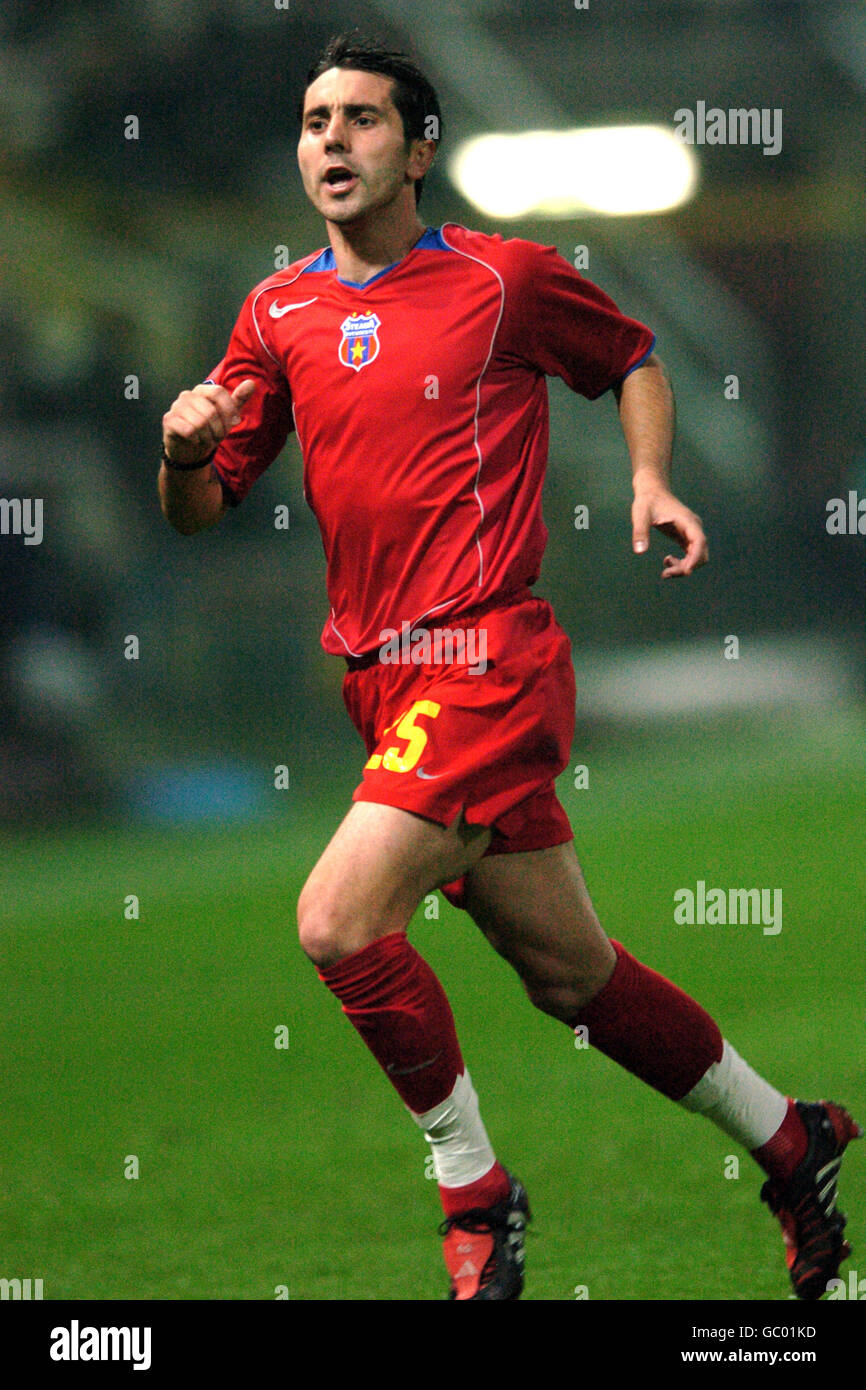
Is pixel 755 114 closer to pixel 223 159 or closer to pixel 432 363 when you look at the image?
pixel 223 159

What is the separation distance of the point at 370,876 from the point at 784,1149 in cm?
101

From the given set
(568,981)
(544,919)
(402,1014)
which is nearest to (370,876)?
(402,1014)

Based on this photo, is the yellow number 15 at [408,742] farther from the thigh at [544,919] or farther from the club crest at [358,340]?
the club crest at [358,340]

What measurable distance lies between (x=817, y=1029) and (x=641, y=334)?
305 centimetres

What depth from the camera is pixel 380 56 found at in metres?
3.21

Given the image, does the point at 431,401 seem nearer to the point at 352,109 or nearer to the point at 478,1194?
the point at 352,109

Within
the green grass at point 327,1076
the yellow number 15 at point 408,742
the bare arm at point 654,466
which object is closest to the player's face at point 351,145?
the bare arm at point 654,466

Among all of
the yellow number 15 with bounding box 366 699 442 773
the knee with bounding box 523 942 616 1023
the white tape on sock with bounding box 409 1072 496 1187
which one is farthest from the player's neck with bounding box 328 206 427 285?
the white tape on sock with bounding box 409 1072 496 1187

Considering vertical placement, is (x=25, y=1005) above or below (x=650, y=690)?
below

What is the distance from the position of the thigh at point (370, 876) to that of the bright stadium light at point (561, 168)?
29.0 feet

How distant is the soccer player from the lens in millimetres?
2914

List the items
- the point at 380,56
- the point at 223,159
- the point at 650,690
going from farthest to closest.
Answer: the point at 650,690 → the point at 223,159 → the point at 380,56

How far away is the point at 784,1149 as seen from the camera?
3.31m
